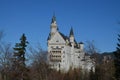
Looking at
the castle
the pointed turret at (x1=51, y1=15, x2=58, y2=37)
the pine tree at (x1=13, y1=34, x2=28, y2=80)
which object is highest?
the pointed turret at (x1=51, y1=15, x2=58, y2=37)

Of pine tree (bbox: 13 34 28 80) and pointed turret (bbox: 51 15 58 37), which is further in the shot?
pointed turret (bbox: 51 15 58 37)

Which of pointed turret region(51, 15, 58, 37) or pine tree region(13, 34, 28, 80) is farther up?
pointed turret region(51, 15, 58, 37)

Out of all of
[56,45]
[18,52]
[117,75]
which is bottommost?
[117,75]

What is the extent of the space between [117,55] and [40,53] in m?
46.2

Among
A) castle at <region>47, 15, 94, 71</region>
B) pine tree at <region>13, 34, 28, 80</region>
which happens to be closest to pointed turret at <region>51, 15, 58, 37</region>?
castle at <region>47, 15, 94, 71</region>

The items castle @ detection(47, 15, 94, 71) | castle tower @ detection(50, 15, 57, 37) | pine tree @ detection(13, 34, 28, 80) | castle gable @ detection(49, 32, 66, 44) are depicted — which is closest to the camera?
pine tree @ detection(13, 34, 28, 80)

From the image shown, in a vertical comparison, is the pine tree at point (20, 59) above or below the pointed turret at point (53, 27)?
below

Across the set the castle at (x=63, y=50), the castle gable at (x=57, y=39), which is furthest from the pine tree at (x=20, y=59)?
the castle gable at (x=57, y=39)

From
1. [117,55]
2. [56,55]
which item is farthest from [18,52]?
[56,55]

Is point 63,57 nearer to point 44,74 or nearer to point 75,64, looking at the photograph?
point 75,64

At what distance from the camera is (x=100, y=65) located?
243ft

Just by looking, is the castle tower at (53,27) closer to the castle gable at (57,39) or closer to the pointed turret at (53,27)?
the pointed turret at (53,27)

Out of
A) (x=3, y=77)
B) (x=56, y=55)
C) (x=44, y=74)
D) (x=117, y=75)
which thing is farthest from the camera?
(x=56, y=55)

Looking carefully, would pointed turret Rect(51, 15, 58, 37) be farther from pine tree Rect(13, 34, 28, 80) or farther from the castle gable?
pine tree Rect(13, 34, 28, 80)
